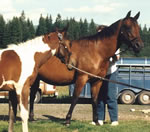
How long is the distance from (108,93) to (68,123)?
1229 mm

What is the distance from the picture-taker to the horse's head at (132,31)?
330 inches

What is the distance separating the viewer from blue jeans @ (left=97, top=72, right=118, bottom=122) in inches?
352

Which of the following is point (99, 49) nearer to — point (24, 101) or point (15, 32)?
point (24, 101)

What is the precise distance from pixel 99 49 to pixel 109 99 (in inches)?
48.8

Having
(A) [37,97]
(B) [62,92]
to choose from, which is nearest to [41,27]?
(B) [62,92]

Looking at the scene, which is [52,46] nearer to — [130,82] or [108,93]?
[108,93]

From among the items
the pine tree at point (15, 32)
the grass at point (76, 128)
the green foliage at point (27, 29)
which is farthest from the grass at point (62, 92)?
the pine tree at point (15, 32)

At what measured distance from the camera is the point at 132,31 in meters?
8.40

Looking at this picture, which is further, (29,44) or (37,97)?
(37,97)

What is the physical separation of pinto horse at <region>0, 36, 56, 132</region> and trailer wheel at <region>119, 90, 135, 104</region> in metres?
11.4

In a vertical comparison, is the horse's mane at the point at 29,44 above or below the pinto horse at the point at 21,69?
above

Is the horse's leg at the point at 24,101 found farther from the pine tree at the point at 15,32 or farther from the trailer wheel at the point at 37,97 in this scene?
the pine tree at the point at 15,32

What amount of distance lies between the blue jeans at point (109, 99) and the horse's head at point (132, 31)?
39.7 inches

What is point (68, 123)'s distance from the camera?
8531mm
